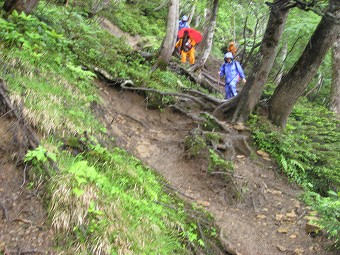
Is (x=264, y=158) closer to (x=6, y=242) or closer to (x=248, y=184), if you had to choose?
(x=248, y=184)

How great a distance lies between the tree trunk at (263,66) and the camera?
31.1ft

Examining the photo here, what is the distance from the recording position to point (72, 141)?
5.14 m

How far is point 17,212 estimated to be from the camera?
3.71m

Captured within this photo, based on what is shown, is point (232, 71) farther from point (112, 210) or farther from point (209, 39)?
point (112, 210)

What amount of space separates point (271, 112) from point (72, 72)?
5779mm

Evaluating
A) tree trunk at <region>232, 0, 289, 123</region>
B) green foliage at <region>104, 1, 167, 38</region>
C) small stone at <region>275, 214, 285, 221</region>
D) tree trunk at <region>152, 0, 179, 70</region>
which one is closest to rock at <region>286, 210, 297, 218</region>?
small stone at <region>275, 214, 285, 221</region>

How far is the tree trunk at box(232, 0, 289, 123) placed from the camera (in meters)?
9.48

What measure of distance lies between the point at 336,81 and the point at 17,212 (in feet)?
48.9

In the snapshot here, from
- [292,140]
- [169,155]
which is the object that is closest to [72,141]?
[169,155]

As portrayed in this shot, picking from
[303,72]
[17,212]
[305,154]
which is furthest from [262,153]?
[17,212]

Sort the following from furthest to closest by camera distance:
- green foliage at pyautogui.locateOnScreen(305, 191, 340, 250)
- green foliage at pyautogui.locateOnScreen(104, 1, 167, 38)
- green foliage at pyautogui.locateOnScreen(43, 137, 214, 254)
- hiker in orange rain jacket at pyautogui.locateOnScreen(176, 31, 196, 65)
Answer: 1. green foliage at pyautogui.locateOnScreen(104, 1, 167, 38)
2. hiker in orange rain jacket at pyautogui.locateOnScreen(176, 31, 196, 65)
3. green foliage at pyautogui.locateOnScreen(305, 191, 340, 250)
4. green foliage at pyautogui.locateOnScreen(43, 137, 214, 254)

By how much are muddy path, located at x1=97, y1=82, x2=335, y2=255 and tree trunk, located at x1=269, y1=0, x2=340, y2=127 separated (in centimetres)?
183


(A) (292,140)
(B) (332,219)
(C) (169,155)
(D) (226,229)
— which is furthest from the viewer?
(A) (292,140)

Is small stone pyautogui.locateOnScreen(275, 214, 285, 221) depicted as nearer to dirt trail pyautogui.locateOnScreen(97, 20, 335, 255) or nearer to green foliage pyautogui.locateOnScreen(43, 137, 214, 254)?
dirt trail pyautogui.locateOnScreen(97, 20, 335, 255)
